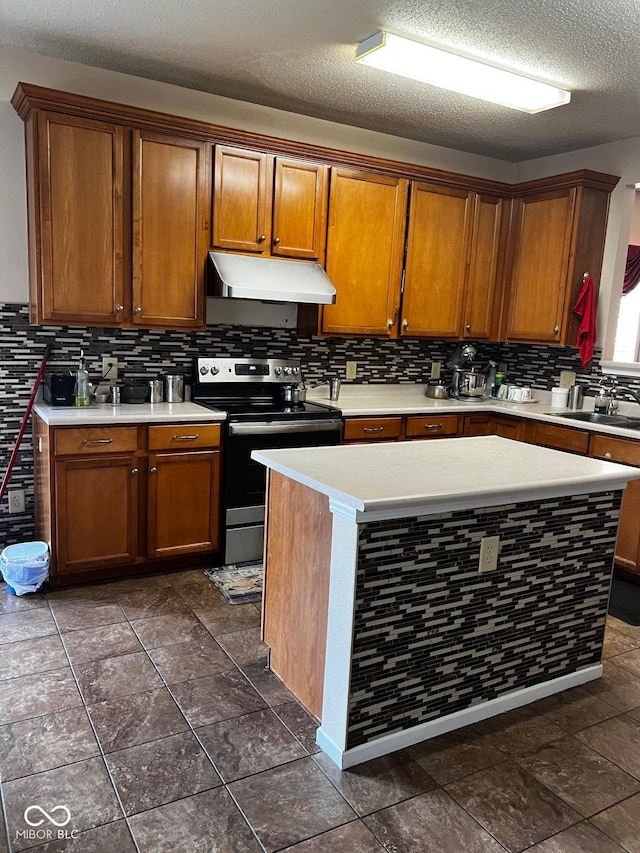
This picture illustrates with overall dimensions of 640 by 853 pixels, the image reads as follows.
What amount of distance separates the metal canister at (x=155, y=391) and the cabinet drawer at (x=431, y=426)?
157 centimetres

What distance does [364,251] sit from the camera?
14.0 feet

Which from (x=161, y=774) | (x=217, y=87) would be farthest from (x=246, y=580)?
(x=217, y=87)

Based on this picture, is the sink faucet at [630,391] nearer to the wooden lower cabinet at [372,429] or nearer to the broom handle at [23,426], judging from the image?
the wooden lower cabinet at [372,429]

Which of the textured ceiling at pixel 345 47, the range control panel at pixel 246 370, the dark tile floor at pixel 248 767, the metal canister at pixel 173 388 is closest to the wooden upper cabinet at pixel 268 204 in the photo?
the textured ceiling at pixel 345 47

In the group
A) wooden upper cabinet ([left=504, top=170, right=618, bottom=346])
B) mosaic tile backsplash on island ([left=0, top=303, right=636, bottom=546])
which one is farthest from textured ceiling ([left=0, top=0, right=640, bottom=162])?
mosaic tile backsplash on island ([left=0, top=303, right=636, bottom=546])

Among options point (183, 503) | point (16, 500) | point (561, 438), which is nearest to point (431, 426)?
point (561, 438)

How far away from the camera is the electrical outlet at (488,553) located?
230 centimetres

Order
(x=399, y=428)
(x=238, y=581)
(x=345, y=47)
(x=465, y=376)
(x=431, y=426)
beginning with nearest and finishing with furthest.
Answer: (x=345, y=47) < (x=238, y=581) < (x=399, y=428) < (x=431, y=426) < (x=465, y=376)

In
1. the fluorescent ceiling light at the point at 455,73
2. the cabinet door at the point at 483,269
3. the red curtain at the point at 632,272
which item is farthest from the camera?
the red curtain at the point at 632,272

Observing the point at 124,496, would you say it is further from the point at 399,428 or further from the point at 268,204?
the point at 268,204

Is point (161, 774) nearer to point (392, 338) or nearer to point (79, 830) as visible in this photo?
point (79, 830)

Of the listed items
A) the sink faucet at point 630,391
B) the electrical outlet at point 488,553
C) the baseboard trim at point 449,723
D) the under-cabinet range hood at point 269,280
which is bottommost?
the baseboard trim at point 449,723

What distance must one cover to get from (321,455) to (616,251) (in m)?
3.03

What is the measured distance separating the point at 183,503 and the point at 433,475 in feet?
5.70
